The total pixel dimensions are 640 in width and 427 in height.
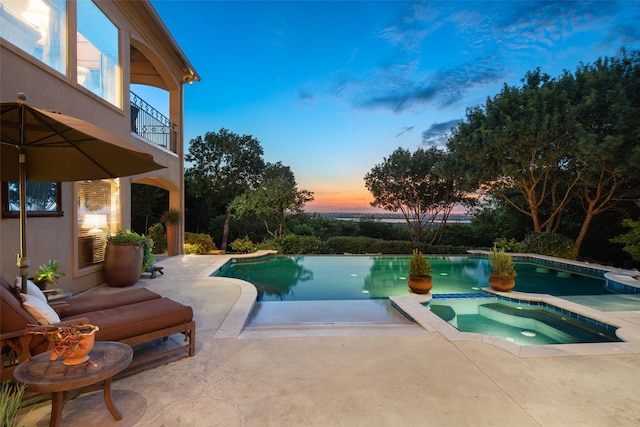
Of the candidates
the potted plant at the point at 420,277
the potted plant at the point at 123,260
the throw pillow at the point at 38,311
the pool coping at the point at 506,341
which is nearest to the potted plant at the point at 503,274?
the pool coping at the point at 506,341

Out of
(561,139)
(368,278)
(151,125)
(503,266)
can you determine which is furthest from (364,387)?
(561,139)

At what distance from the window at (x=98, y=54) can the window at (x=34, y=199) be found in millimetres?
2147

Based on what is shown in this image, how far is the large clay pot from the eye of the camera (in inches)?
257

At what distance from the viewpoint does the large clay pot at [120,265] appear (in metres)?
6.54

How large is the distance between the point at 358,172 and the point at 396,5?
10.3m

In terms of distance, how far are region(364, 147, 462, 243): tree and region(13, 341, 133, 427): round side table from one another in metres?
16.3

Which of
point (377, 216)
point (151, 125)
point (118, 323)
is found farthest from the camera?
point (377, 216)

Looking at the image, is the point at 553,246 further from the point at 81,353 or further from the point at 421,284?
the point at 81,353

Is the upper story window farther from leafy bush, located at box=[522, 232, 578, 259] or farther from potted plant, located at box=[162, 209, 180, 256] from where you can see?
leafy bush, located at box=[522, 232, 578, 259]

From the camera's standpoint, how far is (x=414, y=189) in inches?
680

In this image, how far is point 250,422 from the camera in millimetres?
2273

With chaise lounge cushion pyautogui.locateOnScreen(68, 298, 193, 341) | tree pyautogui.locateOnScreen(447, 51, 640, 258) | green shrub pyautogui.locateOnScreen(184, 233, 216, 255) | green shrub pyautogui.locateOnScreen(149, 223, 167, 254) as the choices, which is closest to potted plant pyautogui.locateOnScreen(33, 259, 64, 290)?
chaise lounge cushion pyautogui.locateOnScreen(68, 298, 193, 341)

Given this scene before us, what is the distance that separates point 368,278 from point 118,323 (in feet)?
23.4

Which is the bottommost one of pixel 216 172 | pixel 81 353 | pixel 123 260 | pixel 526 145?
pixel 123 260
